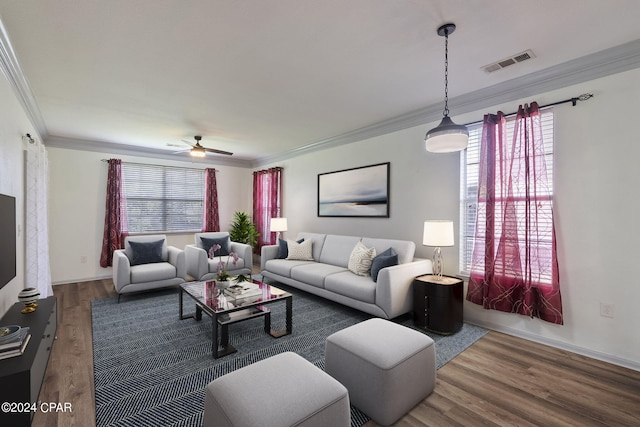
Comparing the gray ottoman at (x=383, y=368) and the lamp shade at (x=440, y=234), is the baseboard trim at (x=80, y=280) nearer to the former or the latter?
the gray ottoman at (x=383, y=368)

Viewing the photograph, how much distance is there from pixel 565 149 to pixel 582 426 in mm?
2247

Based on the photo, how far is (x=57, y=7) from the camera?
1.92 meters

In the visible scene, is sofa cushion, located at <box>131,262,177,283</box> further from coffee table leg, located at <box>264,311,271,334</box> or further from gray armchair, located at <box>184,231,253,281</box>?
coffee table leg, located at <box>264,311,271,334</box>

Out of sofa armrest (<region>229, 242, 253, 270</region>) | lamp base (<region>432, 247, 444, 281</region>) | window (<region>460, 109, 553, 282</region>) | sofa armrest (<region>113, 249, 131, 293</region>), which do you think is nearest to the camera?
window (<region>460, 109, 553, 282</region>)

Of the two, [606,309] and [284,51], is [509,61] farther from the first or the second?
[606,309]

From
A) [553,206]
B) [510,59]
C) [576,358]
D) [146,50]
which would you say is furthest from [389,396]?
[146,50]

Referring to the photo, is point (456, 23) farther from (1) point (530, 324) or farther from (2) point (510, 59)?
(1) point (530, 324)

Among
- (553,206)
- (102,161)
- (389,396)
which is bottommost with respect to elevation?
(389,396)

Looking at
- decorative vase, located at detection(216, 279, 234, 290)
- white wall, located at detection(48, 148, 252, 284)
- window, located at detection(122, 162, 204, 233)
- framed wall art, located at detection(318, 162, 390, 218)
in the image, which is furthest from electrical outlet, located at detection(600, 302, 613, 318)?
white wall, located at detection(48, 148, 252, 284)

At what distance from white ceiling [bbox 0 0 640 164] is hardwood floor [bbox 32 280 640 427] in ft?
8.49

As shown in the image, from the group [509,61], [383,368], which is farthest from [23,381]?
[509,61]

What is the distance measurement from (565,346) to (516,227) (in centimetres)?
116

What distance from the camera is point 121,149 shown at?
571cm

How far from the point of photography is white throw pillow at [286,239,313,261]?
194 inches
